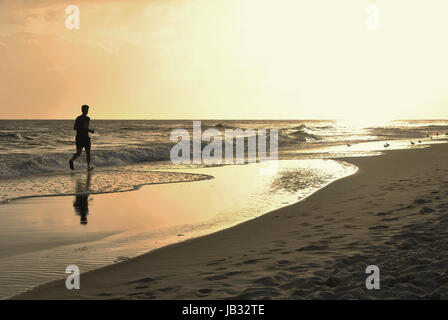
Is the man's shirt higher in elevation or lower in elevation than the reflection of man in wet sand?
higher

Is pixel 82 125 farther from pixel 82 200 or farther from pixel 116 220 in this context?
pixel 116 220

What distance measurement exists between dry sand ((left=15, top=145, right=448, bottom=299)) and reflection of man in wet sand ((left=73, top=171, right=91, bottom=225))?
2.88 metres

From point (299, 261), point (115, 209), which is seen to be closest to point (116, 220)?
point (115, 209)

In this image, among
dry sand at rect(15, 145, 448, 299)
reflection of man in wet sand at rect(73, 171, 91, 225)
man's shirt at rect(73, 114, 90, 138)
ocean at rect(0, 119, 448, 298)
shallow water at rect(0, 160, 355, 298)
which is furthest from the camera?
man's shirt at rect(73, 114, 90, 138)

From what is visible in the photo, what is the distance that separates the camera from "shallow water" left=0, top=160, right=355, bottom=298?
5172mm

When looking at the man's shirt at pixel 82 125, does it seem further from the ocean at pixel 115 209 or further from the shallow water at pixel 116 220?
the shallow water at pixel 116 220

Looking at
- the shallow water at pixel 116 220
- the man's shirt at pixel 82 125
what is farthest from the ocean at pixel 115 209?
the man's shirt at pixel 82 125

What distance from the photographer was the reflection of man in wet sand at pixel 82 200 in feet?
26.2

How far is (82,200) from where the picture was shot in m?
9.55

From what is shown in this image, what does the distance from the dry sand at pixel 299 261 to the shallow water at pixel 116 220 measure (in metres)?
0.49

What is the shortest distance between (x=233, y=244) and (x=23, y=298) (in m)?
2.62

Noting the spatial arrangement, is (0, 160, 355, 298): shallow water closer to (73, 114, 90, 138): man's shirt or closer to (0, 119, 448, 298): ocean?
(0, 119, 448, 298): ocean

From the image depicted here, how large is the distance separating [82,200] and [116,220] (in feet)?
8.09

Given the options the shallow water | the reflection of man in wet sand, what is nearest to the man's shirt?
the reflection of man in wet sand
